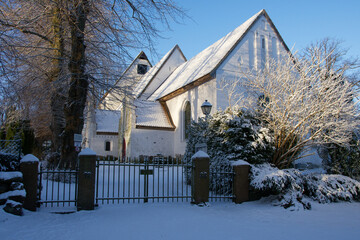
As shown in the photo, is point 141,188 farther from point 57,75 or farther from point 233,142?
point 57,75

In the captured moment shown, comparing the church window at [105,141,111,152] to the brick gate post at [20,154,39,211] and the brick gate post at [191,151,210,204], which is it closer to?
the brick gate post at [191,151,210,204]

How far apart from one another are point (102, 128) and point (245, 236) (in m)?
25.9

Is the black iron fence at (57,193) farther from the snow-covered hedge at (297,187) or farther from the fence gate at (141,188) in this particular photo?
the snow-covered hedge at (297,187)

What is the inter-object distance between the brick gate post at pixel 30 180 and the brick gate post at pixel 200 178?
14.9 ft

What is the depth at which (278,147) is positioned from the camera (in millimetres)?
11219

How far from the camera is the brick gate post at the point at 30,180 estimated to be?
7.45 meters

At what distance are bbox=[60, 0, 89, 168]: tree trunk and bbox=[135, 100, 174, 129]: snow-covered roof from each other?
38.9ft

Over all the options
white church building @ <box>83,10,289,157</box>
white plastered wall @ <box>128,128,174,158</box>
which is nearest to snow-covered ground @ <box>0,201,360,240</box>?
white church building @ <box>83,10,289,157</box>

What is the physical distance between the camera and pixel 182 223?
272 inches

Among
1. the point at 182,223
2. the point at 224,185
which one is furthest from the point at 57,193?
the point at 224,185

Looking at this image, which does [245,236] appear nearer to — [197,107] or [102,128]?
[197,107]

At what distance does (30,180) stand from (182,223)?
164 inches

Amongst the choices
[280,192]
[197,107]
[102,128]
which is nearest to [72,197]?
[280,192]

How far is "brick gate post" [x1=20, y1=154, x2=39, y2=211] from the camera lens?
7.45 metres
